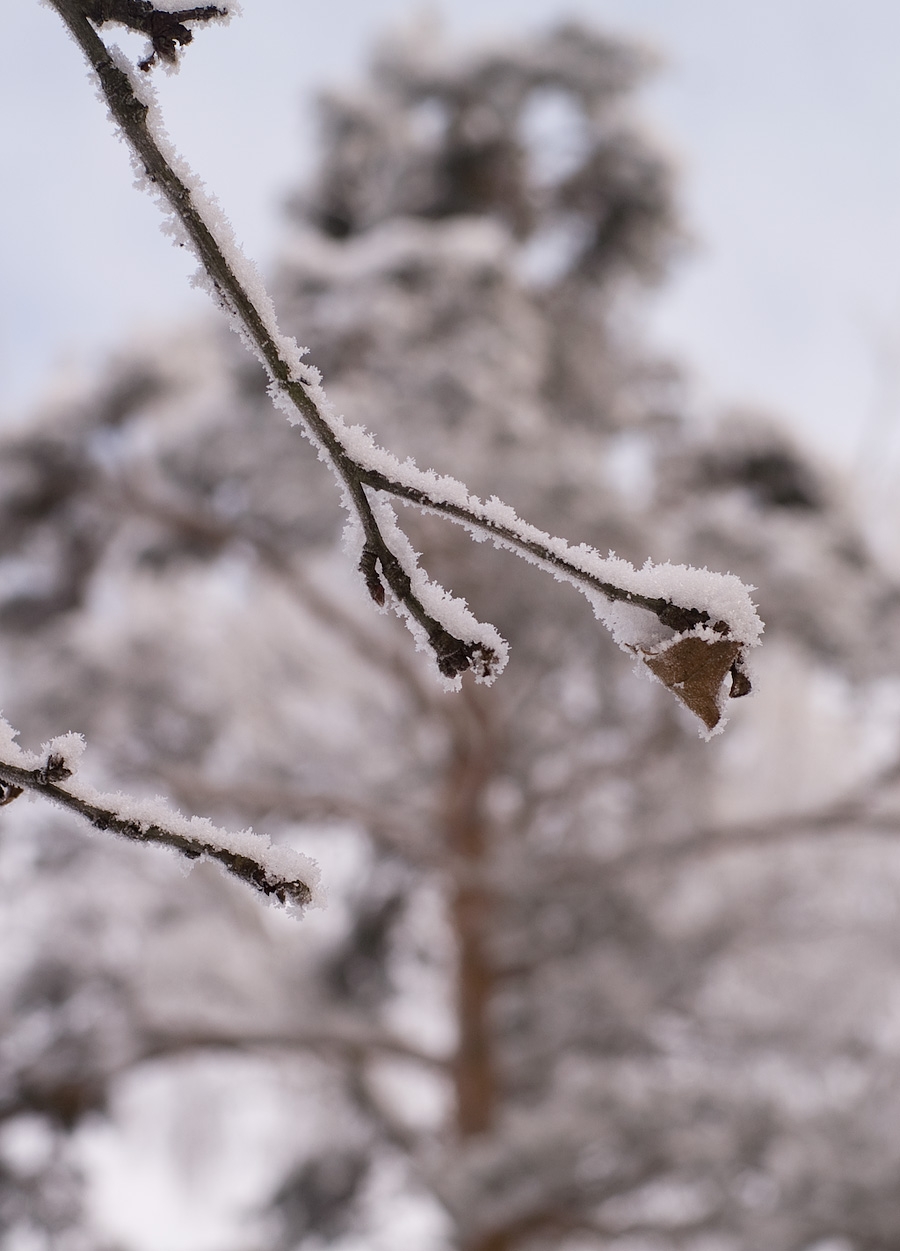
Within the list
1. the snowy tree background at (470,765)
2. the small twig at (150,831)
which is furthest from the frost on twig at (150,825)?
the snowy tree background at (470,765)

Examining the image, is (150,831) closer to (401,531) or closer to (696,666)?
(401,531)

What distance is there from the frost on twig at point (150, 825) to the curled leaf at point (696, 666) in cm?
26

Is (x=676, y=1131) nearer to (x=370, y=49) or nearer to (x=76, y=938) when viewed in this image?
(x=76, y=938)

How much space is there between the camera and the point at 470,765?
20.1 feet

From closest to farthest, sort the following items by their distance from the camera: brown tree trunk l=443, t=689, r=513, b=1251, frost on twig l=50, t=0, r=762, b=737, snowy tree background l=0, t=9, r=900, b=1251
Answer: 1. frost on twig l=50, t=0, r=762, b=737
2. snowy tree background l=0, t=9, r=900, b=1251
3. brown tree trunk l=443, t=689, r=513, b=1251

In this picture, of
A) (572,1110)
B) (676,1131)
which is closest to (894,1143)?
(676,1131)

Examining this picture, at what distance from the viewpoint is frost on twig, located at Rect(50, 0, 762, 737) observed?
0.61 meters

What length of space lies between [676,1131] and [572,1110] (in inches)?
17.1

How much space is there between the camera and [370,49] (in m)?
7.21

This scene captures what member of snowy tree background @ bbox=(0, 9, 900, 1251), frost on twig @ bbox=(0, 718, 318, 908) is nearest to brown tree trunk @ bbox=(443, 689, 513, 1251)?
snowy tree background @ bbox=(0, 9, 900, 1251)

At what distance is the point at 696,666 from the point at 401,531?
0.65 ft

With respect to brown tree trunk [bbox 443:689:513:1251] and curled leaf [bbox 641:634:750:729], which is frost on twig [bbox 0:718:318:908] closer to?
curled leaf [bbox 641:634:750:729]

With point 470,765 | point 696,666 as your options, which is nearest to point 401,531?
point 696,666

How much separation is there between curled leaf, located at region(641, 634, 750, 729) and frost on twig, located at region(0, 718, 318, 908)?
26cm
